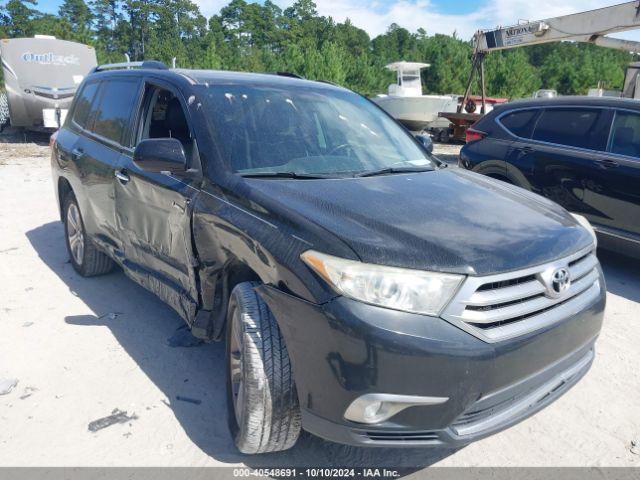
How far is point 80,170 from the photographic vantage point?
14.4ft

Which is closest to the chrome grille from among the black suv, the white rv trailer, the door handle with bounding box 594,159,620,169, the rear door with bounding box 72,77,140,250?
the black suv

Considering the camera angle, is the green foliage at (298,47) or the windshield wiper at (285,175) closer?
the windshield wiper at (285,175)

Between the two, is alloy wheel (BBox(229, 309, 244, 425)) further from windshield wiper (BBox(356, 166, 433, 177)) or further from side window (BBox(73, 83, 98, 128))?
side window (BBox(73, 83, 98, 128))

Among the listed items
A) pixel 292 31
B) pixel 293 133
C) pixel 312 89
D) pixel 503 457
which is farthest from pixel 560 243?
pixel 292 31

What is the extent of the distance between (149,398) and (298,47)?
3590 centimetres

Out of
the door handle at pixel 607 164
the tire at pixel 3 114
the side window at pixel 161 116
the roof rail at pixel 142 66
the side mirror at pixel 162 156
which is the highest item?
the tire at pixel 3 114

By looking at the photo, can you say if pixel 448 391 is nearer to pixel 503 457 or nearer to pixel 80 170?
pixel 503 457

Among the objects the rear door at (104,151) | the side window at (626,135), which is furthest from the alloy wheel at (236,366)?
the side window at (626,135)

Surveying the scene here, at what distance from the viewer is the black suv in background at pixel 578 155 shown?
4.95 m

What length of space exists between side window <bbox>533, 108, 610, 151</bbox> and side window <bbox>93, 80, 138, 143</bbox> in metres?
4.26

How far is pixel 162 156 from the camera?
282 cm

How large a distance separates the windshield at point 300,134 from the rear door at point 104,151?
1.02m

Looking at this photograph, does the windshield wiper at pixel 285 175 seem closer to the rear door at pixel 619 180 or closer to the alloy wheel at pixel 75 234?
the alloy wheel at pixel 75 234

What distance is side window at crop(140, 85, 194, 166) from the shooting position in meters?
3.48
